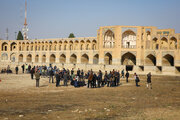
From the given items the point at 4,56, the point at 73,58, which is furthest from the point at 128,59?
the point at 4,56

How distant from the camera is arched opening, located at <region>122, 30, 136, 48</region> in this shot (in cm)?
3759

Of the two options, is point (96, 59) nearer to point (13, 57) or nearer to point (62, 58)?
point (62, 58)

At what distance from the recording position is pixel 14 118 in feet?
21.1

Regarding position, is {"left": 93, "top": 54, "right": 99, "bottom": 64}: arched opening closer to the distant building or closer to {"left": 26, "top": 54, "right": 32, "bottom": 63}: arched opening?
the distant building

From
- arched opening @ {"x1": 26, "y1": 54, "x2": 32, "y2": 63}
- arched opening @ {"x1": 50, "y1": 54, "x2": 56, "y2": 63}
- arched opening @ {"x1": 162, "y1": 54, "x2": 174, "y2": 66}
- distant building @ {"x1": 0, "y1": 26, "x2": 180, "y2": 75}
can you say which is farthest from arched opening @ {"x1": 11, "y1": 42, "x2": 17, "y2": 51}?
arched opening @ {"x1": 162, "y1": 54, "x2": 174, "y2": 66}

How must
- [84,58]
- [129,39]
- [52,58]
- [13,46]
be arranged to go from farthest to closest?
[13,46] < [52,58] < [84,58] < [129,39]

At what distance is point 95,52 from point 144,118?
34.5 m

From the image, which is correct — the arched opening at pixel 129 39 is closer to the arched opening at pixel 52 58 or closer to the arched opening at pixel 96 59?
the arched opening at pixel 96 59

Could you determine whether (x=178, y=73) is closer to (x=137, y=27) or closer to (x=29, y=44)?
(x=137, y=27)

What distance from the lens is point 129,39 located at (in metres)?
37.8

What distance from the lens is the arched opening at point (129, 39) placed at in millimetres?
37594

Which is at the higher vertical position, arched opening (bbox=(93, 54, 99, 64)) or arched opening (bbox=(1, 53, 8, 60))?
arched opening (bbox=(1, 53, 8, 60))

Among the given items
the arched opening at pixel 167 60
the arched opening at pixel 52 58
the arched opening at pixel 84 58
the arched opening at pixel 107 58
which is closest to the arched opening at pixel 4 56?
the arched opening at pixel 52 58

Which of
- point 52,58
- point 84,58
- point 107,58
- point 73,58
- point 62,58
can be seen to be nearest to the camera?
point 107,58
